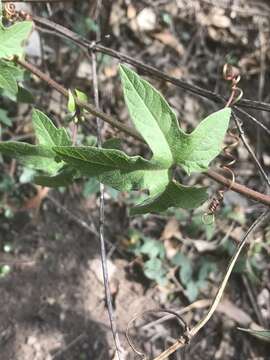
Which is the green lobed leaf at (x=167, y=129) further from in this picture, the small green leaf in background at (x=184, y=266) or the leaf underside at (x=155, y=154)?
the small green leaf in background at (x=184, y=266)

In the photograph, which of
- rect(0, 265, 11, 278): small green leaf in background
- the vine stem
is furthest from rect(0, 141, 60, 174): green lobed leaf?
rect(0, 265, 11, 278): small green leaf in background

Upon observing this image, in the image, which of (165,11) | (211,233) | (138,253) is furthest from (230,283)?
(165,11)

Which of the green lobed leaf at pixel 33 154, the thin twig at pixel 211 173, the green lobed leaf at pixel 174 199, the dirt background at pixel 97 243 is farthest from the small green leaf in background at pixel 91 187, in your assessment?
the green lobed leaf at pixel 174 199

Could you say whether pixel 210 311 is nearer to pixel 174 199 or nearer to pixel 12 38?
pixel 174 199

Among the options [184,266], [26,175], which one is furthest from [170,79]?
[184,266]

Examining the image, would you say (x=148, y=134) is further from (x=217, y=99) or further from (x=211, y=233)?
(x=211, y=233)
